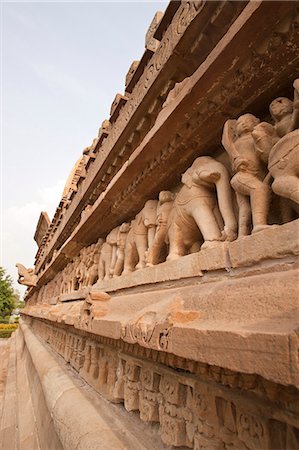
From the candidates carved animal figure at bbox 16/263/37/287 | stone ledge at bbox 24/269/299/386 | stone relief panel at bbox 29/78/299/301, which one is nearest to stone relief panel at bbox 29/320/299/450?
stone ledge at bbox 24/269/299/386

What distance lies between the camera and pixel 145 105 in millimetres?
2953

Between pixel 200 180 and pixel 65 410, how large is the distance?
2537 millimetres

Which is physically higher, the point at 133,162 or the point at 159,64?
the point at 159,64

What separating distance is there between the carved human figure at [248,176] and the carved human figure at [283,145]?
10cm

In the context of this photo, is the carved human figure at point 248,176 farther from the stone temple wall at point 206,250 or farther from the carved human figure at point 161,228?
the carved human figure at point 161,228

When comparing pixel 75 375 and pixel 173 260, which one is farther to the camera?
pixel 75 375

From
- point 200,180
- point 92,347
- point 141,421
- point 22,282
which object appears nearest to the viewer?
point 200,180

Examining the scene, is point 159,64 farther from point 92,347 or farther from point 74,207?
point 74,207

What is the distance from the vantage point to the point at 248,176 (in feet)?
5.72

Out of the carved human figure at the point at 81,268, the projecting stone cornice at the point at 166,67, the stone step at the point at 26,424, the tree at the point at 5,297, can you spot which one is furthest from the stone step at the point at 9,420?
the tree at the point at 5,297

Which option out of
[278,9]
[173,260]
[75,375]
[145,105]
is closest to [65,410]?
[75,375]

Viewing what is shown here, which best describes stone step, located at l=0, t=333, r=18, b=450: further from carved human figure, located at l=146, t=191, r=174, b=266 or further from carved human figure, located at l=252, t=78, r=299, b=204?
carved human figure, located at l=252, t=78, r=299, b=204

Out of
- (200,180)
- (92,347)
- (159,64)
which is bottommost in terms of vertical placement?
(92,347)

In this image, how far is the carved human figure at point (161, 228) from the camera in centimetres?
270
